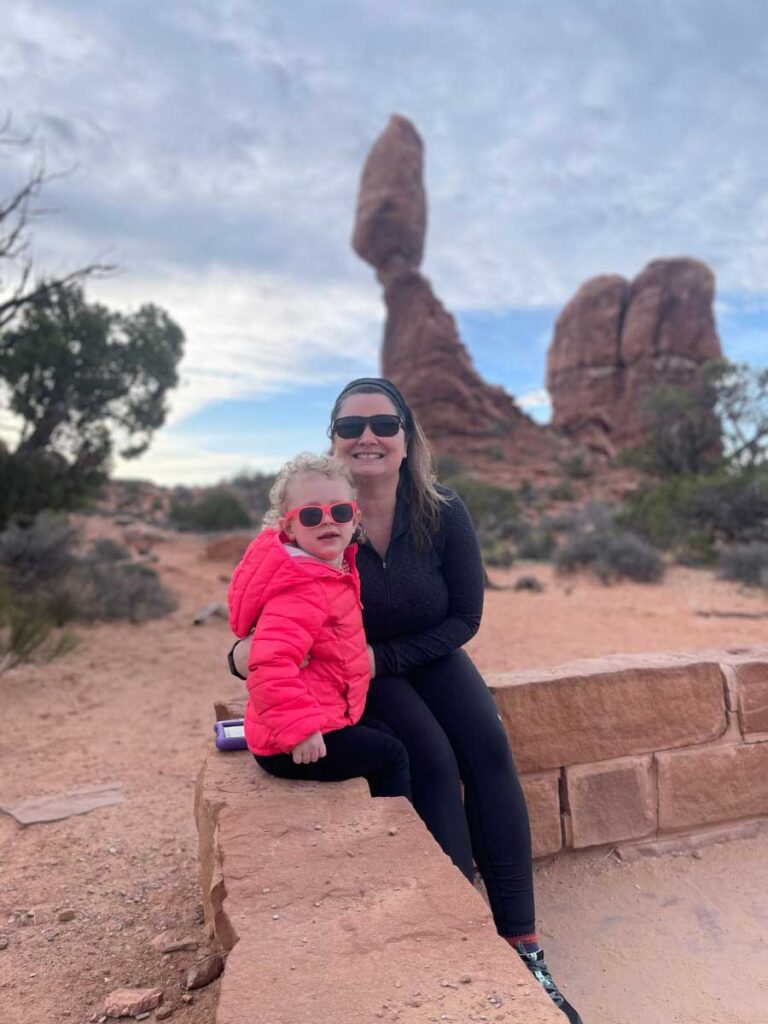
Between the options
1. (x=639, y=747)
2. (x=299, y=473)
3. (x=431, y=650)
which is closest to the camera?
(x=299, y=473)

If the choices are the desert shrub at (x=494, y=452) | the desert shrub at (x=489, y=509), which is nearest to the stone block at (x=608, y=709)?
the desert shrub at (x=489, y=509)

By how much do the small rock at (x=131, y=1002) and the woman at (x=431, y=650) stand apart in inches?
34.4

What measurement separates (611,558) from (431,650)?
9.89 m

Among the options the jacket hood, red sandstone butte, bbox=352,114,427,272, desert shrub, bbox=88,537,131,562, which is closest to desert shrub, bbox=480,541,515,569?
desert shrub, bbox=88,537,131,562

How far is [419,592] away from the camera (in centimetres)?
259

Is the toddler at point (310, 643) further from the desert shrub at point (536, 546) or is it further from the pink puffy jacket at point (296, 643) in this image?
the desert shrub at point (536, 546)

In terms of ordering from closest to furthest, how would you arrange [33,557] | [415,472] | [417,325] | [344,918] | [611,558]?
[344,918] → [415,472] → [33,557] → [611,558] → [417,325]

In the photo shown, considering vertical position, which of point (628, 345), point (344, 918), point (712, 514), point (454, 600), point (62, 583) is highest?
point (628, 345)

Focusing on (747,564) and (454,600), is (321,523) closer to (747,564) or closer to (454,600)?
(454,600)

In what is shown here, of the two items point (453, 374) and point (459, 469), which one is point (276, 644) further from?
point (453, 374)

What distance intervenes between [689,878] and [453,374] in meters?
32.2

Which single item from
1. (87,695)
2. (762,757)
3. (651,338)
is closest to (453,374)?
(651,338)

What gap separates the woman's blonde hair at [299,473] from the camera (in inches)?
91.7

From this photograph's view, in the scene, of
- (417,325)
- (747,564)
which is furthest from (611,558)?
(417,325)
